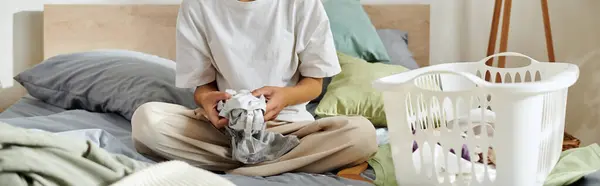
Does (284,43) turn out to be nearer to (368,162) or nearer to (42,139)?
(368,162)

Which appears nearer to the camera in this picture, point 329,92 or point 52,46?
point 329,92

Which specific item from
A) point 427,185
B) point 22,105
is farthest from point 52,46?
point 427,185

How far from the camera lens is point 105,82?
6.07 feet

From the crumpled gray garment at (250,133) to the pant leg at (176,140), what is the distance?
0.04 meters

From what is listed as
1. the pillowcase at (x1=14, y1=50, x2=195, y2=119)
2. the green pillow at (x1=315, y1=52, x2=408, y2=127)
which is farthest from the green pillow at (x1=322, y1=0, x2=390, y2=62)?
the pillowcase at (x1=14, y1=50, x2=195, y2=119)

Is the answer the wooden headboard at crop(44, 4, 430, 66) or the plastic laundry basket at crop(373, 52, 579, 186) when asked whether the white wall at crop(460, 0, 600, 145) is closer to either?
the plastic laundry basket at crop(373, 52, 579, 186)

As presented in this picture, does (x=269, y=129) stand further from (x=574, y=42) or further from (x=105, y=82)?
(x=574, y=42)

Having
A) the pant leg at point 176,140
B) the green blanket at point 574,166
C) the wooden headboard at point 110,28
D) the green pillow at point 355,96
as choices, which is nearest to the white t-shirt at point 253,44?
the pant leg at point 176,140

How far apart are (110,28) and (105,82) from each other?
0.48m

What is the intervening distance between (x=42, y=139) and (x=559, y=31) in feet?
5.95

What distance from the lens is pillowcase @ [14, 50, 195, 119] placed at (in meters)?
1.76

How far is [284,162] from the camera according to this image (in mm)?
1348

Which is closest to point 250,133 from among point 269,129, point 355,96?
point 269,129

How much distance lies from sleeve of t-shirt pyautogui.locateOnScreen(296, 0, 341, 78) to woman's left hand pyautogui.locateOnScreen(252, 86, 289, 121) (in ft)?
0.33
